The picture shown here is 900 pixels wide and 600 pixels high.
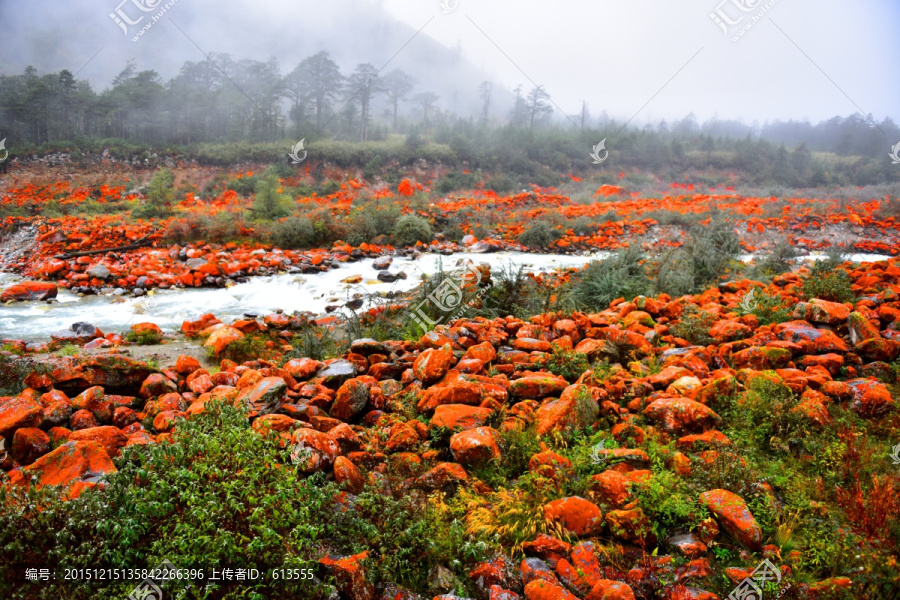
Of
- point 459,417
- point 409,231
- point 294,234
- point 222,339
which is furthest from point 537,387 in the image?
point 294,234

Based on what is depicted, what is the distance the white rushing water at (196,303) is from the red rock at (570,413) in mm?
3830

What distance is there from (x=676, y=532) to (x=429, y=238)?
11349 millimetres

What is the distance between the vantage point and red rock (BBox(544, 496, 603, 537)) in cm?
216

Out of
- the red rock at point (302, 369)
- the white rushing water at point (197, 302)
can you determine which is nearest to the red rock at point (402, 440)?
the red rock at point (302, 369)

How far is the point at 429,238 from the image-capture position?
13.0 m

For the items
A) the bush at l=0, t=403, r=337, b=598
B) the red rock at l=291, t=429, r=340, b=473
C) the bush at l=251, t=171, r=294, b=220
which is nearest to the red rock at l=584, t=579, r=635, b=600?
the bush at l=0, t=403, r=337, b=598

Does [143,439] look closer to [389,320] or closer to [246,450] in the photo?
[246,450]

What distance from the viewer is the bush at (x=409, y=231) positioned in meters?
12.6

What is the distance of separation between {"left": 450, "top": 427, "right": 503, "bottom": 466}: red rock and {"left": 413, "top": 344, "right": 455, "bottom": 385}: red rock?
0.98 metres

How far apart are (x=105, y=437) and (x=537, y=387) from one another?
299 centimetres

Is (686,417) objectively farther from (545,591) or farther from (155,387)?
(155,387)

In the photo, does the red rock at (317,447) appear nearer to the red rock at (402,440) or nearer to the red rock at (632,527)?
the red rock at (402,440)

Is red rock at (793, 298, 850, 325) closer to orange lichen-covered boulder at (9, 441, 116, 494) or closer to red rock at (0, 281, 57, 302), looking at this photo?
orange lichen-covered boulder at (9, 441, 116, 494)

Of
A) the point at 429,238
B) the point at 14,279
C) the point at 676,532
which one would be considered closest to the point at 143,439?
the point at 676,532
